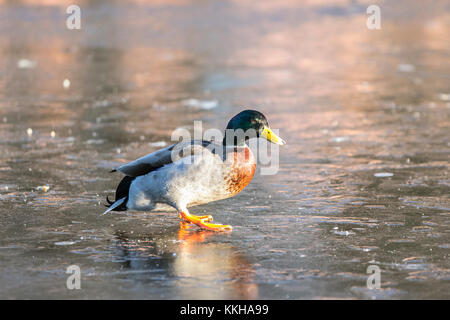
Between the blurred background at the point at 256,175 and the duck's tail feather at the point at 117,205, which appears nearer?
the blurred background at the point at 256,175

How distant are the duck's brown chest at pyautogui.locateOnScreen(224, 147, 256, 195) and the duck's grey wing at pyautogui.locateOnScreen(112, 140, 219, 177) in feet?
0.52

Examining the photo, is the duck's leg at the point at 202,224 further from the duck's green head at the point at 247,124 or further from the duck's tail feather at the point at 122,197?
the duck's green head at the point at 247,124

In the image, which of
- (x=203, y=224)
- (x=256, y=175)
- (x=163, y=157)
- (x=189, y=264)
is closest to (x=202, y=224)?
(x=203, y=224)

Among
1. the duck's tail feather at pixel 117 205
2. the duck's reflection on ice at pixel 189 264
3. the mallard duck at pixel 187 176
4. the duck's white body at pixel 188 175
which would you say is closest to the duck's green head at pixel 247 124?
the mallard duck at pixel 187 176

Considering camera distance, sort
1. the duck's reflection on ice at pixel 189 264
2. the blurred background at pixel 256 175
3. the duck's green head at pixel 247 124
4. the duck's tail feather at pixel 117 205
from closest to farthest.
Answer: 1. the duck's reflection on ice at pixel 189 264
2. the blurred background at pixel 256 175
3. the duck's tail feather at pixel 117 205
4. the duck's green head at pixel 247 124

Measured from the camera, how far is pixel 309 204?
5.82 metres

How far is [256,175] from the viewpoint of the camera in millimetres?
6801

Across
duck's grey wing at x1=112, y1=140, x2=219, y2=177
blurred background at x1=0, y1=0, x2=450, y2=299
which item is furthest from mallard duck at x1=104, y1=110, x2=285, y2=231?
blurred background at x1=0, y1=0, x2=450, y2=299

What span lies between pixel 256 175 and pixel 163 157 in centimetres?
169

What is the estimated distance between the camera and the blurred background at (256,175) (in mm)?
4406

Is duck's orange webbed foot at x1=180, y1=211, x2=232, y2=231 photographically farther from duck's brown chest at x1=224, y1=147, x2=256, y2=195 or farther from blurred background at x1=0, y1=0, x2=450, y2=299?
duck's brown chest at x1=224, y1=147, x2=256, y2=195

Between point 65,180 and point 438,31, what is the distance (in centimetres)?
1310

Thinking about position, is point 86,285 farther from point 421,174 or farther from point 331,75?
point 331,75

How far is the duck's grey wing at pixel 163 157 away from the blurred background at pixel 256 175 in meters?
0.41
